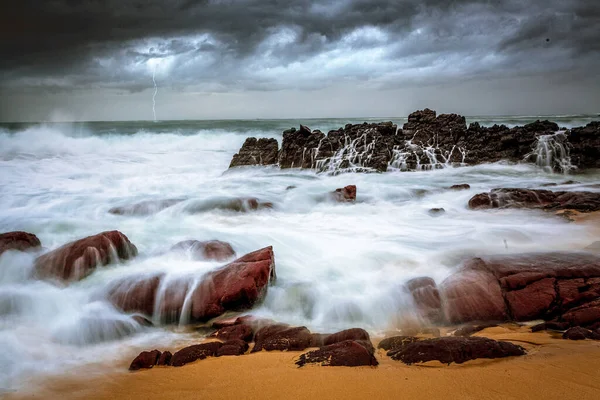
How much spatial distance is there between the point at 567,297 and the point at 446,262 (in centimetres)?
169

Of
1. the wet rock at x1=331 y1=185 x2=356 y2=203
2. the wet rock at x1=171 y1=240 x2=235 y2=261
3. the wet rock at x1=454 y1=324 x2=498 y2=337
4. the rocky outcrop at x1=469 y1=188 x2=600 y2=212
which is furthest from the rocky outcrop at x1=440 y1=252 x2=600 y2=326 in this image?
the wet rock at x1=331 y1=185 x2=356 y2=203

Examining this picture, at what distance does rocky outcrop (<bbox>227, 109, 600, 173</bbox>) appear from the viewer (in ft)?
49.4

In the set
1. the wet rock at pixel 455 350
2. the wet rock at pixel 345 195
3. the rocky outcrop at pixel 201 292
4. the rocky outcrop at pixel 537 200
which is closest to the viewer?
the wet rock at pixel 455 350

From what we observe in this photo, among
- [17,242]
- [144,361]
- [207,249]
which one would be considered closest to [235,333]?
[144,361]

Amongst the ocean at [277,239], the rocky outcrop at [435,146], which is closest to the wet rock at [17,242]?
the ocean at [277,239]

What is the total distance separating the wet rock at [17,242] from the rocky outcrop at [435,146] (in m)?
10.7

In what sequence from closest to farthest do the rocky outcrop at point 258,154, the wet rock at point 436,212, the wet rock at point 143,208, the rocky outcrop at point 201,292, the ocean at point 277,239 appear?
1. the ocean at point 277,239
2. the rocky outcrop at point 201,292
3. the wet rock at point 436,212
4. the wet rock at point 143,208
5. the rocky outcrop at point 258,154

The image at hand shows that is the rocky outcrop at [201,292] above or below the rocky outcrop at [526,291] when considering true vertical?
below

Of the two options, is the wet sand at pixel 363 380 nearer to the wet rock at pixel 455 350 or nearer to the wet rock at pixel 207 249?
the wet rock at pixel 455 350

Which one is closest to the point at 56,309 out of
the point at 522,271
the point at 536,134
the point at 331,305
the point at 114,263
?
the point at 114,263

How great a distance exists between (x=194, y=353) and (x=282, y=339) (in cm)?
77

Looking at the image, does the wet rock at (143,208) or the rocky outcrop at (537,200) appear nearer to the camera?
the rocky outcrop at (537,200)

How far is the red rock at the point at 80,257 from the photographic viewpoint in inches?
213

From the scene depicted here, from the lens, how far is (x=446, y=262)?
558 cm
